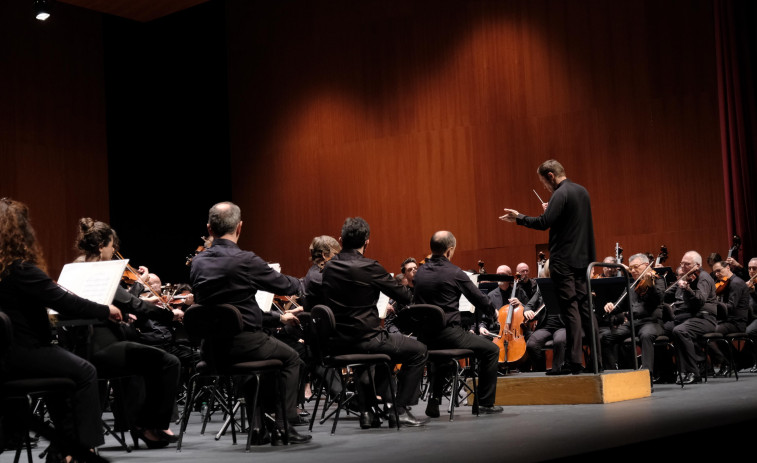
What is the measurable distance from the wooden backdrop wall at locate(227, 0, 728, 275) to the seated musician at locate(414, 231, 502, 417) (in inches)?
219

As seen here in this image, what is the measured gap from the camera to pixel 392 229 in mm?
12891

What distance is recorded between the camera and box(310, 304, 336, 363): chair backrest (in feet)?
16.1

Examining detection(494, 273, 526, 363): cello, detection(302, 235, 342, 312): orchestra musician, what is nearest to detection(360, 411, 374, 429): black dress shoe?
detection(302, 235, 342, 312): orchestra musician

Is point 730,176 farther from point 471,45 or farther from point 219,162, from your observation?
point 219,162

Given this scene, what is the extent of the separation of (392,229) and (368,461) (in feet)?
30.5

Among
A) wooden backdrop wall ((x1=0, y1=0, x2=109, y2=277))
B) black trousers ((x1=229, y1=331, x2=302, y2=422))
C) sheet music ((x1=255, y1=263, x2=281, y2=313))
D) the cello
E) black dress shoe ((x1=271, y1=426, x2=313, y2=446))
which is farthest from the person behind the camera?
wooden backdrop wall ((x1=0, y1=0, x2=109, y2=277))

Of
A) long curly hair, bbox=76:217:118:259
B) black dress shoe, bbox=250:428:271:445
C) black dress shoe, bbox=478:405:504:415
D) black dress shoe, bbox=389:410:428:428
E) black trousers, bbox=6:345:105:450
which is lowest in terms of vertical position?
black dress shoe, bbox=478:405:504:415

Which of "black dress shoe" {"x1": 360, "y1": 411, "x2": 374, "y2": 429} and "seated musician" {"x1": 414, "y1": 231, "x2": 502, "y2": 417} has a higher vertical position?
"seated musician" {"x1": 414, "y1": 231, "x2": 502, "y2": 417}

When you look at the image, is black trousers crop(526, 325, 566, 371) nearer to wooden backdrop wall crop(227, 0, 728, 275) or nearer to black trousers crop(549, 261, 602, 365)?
black trousers crop(549, 261, 602, 365)

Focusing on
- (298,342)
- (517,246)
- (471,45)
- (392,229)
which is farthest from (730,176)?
(298,342)

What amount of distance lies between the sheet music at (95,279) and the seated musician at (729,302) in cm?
573

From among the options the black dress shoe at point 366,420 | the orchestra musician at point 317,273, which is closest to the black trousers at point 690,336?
the orchestra musician at point 317,273

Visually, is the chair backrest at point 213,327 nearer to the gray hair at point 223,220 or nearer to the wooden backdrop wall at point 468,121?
the gray hair at point 223,220

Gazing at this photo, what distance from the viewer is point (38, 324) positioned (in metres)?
3.82
